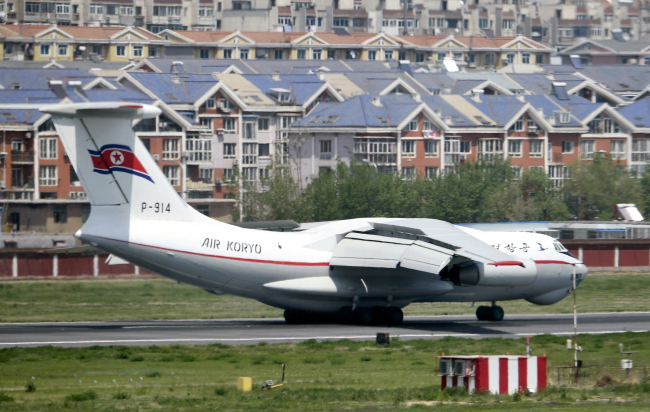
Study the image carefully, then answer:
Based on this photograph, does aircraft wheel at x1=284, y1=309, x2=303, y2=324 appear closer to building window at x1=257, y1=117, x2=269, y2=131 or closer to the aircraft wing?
the aircraft wing

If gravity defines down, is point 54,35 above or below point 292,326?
above

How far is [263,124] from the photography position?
109m

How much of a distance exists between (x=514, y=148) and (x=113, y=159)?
79957mm

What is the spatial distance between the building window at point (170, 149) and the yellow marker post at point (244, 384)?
7278cm

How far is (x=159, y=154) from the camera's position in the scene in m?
94.3

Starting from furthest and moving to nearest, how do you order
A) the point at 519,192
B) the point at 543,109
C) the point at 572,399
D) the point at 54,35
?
the point at 54,35
the point at 543,109
the point at 519,192
the point at 572,399

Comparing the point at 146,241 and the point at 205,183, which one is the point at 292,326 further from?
the point at 205,183

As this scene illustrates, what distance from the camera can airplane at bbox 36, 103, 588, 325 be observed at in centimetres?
3300

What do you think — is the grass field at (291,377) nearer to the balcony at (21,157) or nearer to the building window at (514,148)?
the balcony at (21,157)

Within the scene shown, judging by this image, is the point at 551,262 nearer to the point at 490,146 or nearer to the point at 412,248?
the point at 412,248

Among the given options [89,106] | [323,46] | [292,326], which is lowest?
[292,326]

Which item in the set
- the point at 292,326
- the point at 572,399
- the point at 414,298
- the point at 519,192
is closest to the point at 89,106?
the point at 292,326

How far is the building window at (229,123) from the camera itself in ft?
342

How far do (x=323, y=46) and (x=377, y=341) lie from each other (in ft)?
477
